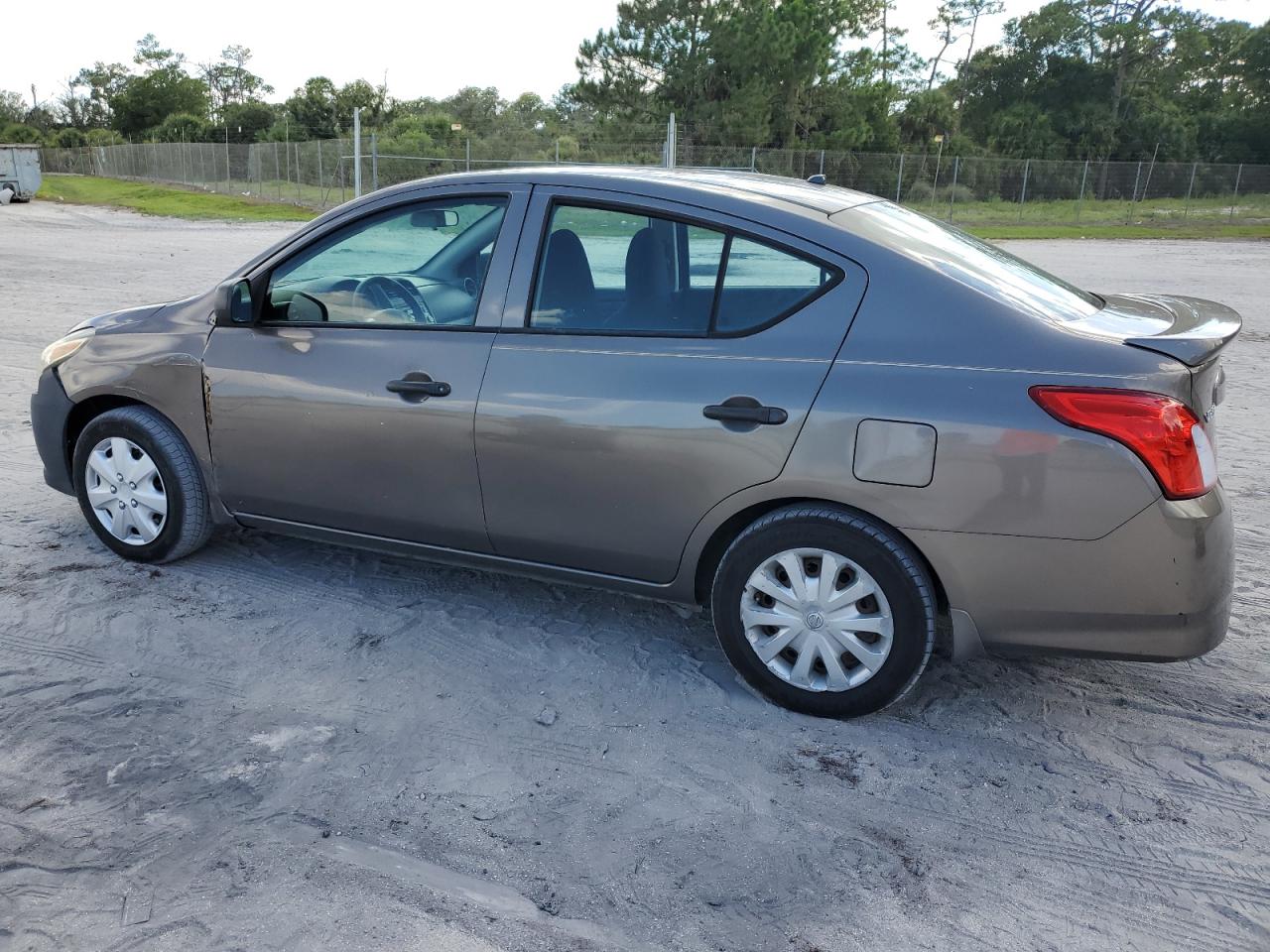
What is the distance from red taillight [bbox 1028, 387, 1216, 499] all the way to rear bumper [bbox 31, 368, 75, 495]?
13.3 ft

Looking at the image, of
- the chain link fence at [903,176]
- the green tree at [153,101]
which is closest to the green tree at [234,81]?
the green tree at [153,101]

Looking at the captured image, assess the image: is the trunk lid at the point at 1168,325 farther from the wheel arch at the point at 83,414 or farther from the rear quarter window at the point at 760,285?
the wheel arch at the point at 83,414

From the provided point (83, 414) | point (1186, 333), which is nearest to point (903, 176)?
point (83, 414)

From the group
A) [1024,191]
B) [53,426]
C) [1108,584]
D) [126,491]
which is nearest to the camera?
[1108,584]

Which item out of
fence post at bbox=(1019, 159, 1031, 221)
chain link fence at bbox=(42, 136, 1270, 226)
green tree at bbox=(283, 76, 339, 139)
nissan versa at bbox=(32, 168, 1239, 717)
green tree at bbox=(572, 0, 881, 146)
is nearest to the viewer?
nissan versa at bbox=(32, 168, 1239, 717)

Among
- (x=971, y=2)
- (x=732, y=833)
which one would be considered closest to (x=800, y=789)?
(x=732, y=833)

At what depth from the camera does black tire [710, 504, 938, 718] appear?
330 cm

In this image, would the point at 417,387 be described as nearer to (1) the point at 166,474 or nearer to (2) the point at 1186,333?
(1) the point at 166,474

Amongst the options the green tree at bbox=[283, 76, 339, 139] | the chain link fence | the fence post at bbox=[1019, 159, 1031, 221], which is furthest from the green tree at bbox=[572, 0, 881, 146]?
the green tree at bbox=[283, 76, 339, 139]

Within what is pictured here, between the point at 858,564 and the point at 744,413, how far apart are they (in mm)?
585

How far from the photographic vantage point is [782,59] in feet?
139

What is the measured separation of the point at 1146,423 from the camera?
2992 mm

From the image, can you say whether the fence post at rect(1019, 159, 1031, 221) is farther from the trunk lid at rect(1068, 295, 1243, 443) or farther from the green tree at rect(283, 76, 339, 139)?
the green tree at rect(283, 76, 339, 139)

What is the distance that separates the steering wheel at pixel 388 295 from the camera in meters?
4.04
